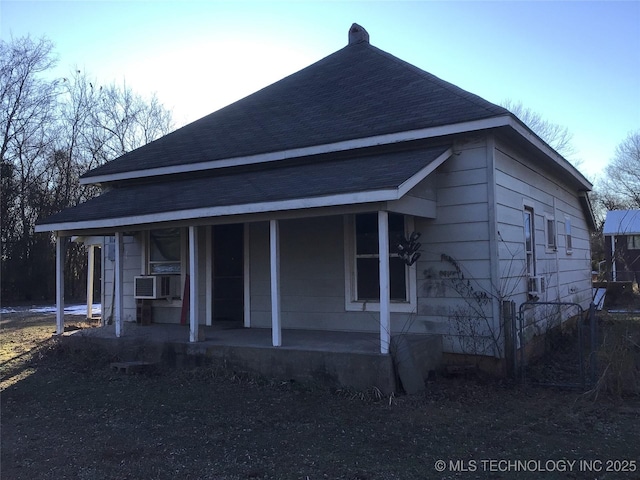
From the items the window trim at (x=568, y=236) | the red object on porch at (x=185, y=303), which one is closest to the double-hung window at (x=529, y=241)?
the window trim at (x=568, y=236)

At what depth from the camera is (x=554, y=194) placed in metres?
11.2

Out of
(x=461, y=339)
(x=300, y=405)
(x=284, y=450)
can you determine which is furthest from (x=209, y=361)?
(x=461, y=339)

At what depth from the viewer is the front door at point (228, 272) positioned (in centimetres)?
975

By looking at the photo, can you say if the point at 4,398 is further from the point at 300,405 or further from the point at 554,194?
the point at 554,194

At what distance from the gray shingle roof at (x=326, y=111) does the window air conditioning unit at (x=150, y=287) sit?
2.24 metres

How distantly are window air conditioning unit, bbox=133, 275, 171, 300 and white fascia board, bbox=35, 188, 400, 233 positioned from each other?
1.48 meters

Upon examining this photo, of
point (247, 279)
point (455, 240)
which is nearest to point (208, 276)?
point (247, 279)

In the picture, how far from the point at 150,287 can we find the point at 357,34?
7.30 m

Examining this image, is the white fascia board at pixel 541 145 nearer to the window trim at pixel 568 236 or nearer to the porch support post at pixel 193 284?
the window trim at pixel 568 236

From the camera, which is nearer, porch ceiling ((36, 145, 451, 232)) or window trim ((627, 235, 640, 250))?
porch ceiling ((36, 145, 451, 232))

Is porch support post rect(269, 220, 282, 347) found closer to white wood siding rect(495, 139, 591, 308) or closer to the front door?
the front door

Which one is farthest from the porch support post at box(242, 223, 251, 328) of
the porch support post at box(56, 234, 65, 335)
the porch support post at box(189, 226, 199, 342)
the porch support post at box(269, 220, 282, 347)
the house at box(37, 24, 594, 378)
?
the porch support post at box(56, 234, 65, 335)

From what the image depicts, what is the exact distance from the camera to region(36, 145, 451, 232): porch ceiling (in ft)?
21.2

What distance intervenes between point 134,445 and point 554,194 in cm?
969
